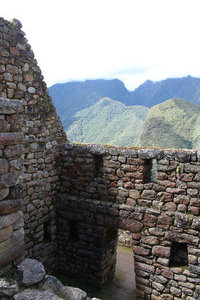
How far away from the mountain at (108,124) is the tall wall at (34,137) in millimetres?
31383

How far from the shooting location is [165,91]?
305 feet

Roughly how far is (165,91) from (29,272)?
95.0m

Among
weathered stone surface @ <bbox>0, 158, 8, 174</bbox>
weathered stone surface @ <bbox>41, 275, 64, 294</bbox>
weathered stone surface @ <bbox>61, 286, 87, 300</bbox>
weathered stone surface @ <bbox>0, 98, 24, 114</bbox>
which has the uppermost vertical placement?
weathered stone surface @ <bbox>0, 98, 24, 114</bbox>

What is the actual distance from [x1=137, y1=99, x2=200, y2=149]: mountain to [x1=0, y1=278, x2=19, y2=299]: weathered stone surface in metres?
24.9

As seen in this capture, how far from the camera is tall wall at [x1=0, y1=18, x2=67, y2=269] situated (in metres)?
5.81

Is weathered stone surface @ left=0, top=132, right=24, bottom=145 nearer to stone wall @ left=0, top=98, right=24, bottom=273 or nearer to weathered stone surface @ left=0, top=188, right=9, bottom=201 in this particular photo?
stone wall @ left=0, top=98, right=24, bottom=273

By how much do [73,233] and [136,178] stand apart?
273cm

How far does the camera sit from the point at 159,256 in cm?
600

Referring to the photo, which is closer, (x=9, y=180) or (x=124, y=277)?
(x=9, y=180)

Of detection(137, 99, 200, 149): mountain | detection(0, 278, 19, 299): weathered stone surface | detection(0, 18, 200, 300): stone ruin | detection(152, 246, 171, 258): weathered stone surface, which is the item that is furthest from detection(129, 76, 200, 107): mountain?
detection(0, 278, 19, 299): weathered stone surface

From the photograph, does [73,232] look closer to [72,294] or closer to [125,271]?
[125,271]

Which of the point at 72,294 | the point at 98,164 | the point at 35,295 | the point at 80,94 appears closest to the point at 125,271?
the point at 98,164

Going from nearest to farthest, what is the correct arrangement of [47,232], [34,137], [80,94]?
[34,137]
[47,232]
[80,94]

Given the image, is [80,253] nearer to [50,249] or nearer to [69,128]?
[50,249]
